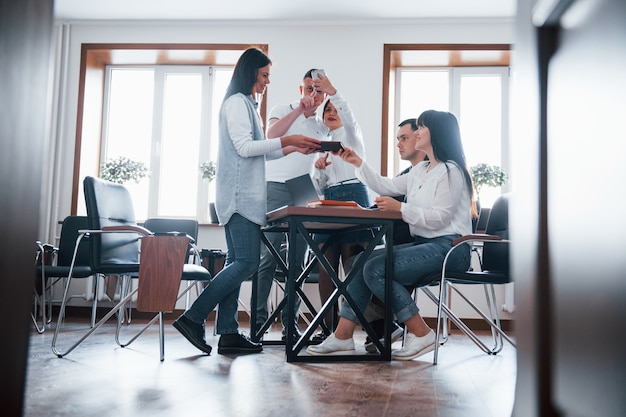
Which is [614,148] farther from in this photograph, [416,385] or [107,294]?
[107,294]

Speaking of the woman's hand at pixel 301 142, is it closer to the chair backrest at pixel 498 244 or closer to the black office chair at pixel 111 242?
the black office chair at pixel 111 242

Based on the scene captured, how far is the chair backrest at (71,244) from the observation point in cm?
520

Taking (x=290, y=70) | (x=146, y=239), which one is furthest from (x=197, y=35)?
(x=146, y=239)

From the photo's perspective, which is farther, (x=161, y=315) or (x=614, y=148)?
(x=161, y=315)

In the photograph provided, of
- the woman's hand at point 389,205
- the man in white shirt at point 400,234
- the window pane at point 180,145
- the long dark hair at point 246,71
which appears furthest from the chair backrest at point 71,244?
the woman's hand at point 389,205

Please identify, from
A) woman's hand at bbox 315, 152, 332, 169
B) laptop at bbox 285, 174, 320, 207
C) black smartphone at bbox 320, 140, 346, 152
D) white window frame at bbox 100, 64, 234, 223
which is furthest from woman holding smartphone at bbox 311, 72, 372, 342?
white window frame at bbox 100, 64, 234, 223

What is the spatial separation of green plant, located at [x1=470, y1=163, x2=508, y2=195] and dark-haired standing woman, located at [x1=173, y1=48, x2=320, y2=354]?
2886 mm

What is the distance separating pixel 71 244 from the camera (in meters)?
5.29

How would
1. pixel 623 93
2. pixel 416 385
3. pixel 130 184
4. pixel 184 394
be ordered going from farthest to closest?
pixel 130 184 → pixel 416 385 → pixel 184 394 → pixel 623 93

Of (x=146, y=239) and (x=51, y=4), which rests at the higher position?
(x=51, y=4)

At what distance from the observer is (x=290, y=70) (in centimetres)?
589

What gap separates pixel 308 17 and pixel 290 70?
50cm

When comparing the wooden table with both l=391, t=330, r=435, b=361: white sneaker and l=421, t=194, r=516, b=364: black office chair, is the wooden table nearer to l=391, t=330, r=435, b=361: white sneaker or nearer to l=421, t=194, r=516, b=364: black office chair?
l=391, t=330, r=435, b=361: white sneaker

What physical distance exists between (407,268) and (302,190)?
2.18 feet
